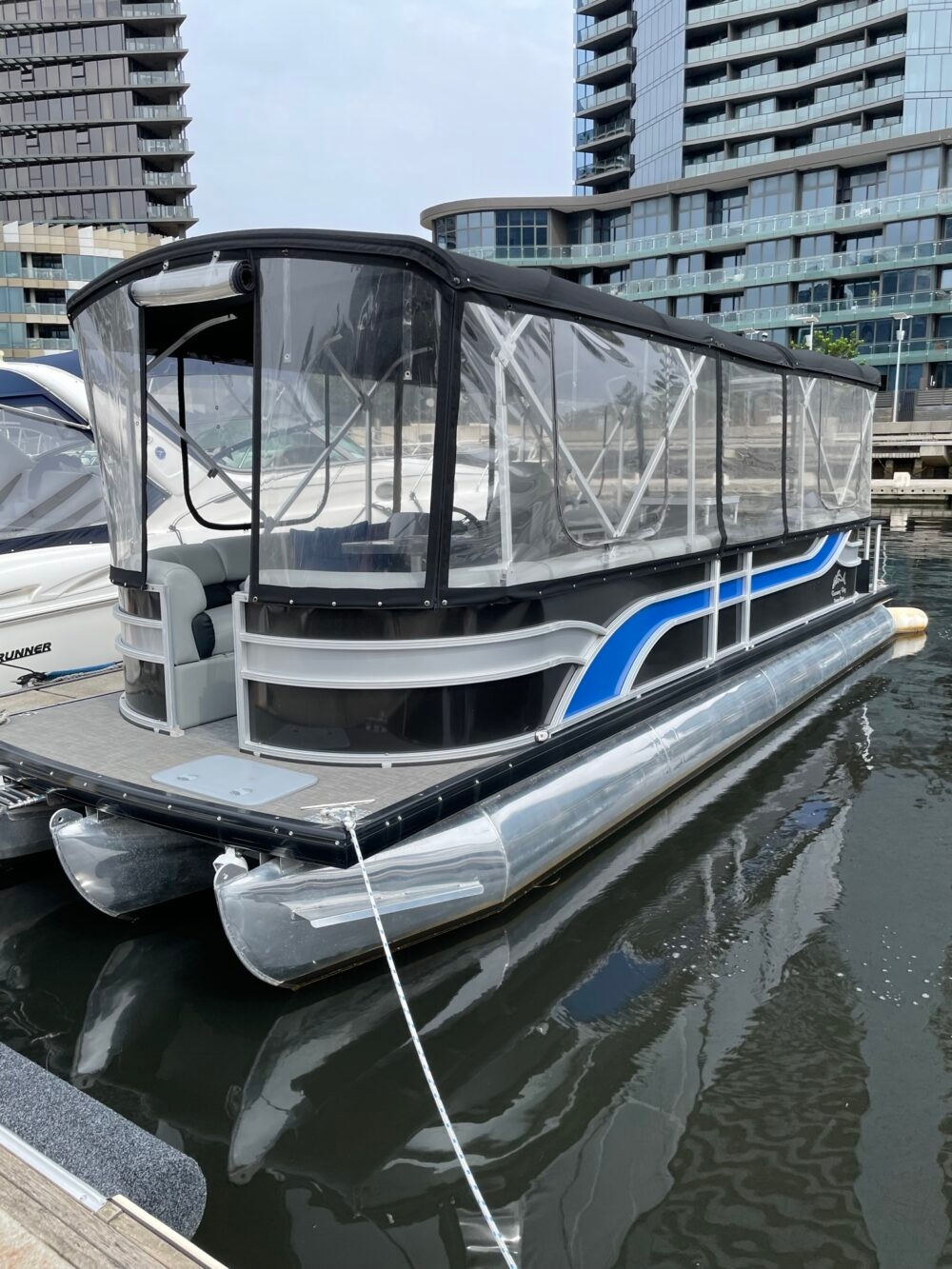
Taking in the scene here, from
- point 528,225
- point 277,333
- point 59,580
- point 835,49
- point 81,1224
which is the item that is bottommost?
point 81,1224

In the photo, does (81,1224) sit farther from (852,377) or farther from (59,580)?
(852,377)

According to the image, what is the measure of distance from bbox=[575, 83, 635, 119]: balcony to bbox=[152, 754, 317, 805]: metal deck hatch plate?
69.9 m

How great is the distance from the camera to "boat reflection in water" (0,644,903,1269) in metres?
3.13

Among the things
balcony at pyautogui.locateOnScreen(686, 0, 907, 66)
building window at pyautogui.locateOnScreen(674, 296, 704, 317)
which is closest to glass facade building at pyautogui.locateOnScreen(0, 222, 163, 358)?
building window at pyautogui.locateOnScreen(674, 296, 704, 317)

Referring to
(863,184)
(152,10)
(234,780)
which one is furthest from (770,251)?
(234,780)

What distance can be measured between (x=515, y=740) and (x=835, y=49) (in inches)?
2476

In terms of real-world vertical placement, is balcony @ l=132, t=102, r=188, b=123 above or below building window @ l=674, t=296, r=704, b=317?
above

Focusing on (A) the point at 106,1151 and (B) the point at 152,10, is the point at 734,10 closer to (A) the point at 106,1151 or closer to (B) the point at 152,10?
(B) the point at 152,10

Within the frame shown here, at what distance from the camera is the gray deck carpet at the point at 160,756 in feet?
14.4

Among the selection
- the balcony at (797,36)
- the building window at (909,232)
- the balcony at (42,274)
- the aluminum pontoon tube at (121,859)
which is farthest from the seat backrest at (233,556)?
the balcony at (797,36)

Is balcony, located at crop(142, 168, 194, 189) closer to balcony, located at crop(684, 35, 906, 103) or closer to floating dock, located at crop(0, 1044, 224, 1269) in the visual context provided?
balcony, located at crop(684, 35, 906, 103)

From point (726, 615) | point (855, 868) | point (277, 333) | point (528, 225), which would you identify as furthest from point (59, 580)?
point (528, 225)

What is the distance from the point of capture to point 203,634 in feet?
17.9

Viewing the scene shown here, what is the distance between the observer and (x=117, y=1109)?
359 centimetres
